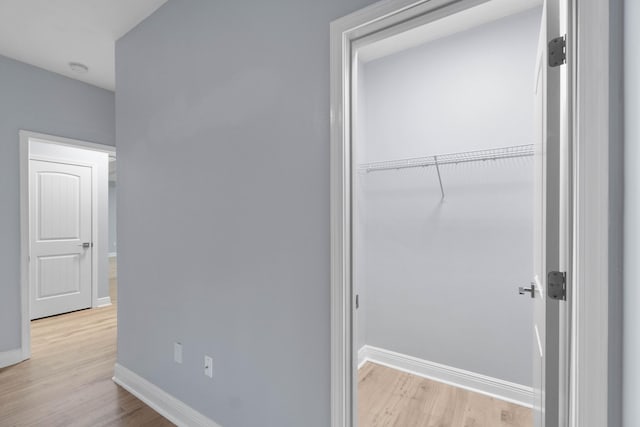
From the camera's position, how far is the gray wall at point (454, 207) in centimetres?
213

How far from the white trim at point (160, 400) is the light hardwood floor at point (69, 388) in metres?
0.04

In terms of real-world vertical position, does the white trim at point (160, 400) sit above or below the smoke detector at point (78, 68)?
below

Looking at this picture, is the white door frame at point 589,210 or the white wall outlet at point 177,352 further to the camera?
the white wall outlet at point 177,352

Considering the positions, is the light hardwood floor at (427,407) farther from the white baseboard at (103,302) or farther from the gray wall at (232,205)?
the white baseboard at (103,302)

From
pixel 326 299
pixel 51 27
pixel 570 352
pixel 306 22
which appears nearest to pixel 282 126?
pixel 306 22

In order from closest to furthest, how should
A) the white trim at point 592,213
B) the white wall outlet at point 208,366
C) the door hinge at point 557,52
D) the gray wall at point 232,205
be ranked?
the white trim at point 592,213, the door hinge at point 557,52, the gray wall at point 232,205, the white wall outlet at point 208,366

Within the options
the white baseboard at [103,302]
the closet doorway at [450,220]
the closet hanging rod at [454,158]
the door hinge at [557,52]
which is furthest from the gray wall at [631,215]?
the white baseboard at [103,302]

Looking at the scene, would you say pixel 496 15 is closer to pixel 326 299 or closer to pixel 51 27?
pixel 326 299

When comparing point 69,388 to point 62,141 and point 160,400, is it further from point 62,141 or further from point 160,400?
point 62,141

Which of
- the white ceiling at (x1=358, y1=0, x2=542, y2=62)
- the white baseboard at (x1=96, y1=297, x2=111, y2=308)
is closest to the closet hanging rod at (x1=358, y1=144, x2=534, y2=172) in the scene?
the white ceiling at (x1=358, y1=0, x2=542, y2=62)

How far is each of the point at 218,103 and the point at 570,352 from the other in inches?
71.2

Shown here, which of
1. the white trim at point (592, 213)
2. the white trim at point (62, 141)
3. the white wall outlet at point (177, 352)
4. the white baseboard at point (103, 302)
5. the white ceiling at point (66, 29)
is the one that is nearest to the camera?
the white trim at point (592, 213)

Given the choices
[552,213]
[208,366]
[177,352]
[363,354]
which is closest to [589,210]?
[552,213]

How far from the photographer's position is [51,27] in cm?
229
